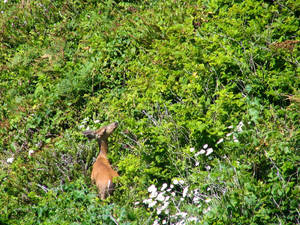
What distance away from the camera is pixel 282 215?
12.5 ft

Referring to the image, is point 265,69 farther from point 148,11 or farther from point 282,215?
point 148,11

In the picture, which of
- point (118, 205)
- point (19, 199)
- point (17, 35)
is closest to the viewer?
point (118, 205)

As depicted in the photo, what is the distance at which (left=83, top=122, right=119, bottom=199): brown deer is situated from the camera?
5.19 metres

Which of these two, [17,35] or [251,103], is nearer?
[251,103]

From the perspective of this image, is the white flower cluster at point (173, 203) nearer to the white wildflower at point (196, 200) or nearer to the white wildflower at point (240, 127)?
the white wildflower at point (196, 200)

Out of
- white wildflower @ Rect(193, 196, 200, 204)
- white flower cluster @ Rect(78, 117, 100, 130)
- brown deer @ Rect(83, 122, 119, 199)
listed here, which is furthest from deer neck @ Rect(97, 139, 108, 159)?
white wildflower @ Rect(193, 196, 200, 204)

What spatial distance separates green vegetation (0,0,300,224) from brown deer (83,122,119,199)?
0.47 ft

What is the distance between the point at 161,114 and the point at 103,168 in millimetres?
1112

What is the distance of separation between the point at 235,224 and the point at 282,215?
45 centimetres

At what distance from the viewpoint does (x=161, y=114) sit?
566 cm

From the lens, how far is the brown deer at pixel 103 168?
5191 mm

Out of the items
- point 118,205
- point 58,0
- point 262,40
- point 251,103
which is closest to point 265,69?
point 262,40

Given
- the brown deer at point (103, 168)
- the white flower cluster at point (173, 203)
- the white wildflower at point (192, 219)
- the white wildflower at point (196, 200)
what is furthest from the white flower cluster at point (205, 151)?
the brown deer at point (103, 168)

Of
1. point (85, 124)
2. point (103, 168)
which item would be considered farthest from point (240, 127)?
point (85, 124)
